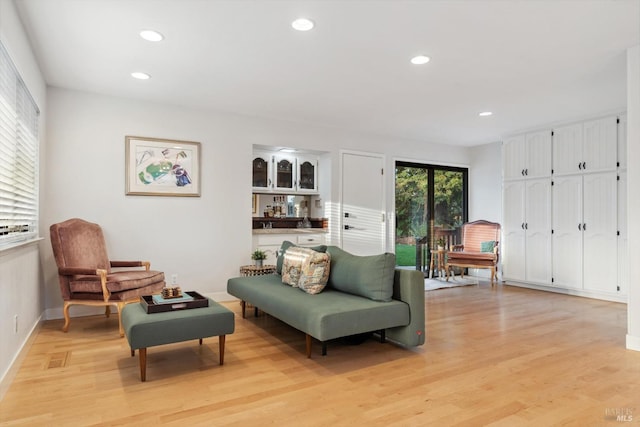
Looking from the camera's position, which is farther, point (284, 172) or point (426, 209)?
point (426, 209)

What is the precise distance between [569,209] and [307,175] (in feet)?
12.6

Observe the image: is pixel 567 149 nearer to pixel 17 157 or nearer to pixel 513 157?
pixel 513 157

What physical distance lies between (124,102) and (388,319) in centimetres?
383

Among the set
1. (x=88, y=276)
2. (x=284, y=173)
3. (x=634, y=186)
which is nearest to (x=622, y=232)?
(x=634, y=186)

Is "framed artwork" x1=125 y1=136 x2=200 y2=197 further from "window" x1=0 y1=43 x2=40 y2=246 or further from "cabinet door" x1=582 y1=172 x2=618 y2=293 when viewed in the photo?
"cabinet door" x1=582 y1=172 x2=618 y2=293

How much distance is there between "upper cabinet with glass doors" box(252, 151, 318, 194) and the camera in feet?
19.0

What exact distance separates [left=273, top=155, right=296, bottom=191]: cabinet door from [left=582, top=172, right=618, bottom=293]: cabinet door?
13.6ft

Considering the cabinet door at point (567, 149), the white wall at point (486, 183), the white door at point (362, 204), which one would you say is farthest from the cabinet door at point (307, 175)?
the cabinet door at point (567, 149)

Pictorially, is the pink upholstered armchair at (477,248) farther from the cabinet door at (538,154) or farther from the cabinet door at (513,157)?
the cabinet door at (538,154)

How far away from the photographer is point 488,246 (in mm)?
6676

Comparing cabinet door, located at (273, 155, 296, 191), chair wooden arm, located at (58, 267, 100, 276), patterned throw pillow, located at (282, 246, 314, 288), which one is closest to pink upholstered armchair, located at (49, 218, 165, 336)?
chair wooden arm, located at (58, 267, 100, 276)

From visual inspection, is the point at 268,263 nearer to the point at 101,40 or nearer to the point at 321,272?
the point at 321,272

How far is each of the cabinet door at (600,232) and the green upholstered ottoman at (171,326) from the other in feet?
16.7

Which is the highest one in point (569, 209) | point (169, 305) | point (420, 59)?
point (420, 59)
